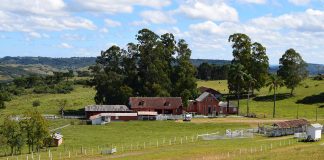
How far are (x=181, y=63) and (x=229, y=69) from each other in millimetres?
12198

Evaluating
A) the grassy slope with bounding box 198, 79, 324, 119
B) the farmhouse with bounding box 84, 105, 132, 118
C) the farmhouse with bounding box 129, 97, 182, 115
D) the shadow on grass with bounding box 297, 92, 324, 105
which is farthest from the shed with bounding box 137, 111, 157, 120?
the shadow on grass with bounding box 297, 92, 324, 105

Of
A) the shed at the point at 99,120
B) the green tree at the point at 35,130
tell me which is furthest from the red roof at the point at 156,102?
the green tree at the point at 35,130

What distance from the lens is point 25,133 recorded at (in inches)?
2591

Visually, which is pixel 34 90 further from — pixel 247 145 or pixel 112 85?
pixel 247 145

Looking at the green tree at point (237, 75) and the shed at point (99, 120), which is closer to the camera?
the shed at point (99, 120)

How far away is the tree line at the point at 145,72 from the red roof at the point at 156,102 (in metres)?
3.06

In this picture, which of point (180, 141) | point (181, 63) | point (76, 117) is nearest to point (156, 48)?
point (181, 63)

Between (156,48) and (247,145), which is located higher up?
(156,48)

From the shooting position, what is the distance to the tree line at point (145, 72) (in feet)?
361

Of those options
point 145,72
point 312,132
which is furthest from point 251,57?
point 312,132

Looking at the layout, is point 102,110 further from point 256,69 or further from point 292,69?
point 292,69

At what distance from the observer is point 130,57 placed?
4488 inches

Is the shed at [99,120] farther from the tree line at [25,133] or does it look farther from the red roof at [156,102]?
the tree line at [25,133]

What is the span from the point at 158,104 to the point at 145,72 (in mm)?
8475
